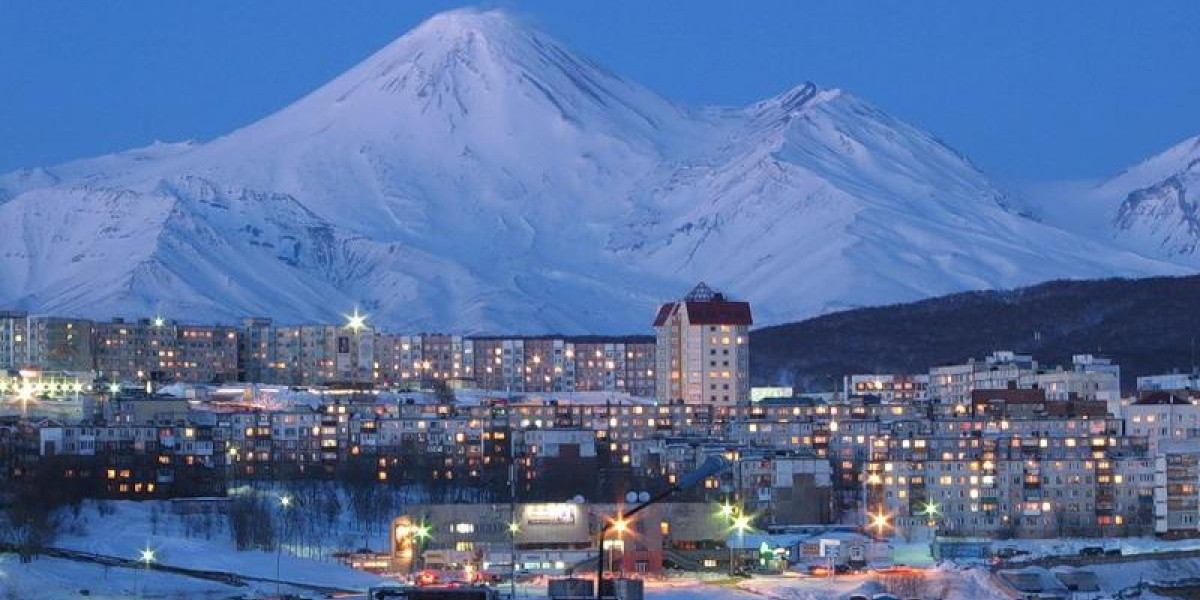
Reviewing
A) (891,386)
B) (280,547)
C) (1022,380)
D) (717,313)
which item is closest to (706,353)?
(717,313)

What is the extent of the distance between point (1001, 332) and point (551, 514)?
307ft

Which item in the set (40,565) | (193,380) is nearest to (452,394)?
(193,380)

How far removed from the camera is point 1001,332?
16512cm

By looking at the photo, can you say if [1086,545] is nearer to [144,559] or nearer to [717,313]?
[144,559]

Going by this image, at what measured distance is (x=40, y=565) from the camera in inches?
2534

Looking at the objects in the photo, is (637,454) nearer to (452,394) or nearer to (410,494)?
(410,494)

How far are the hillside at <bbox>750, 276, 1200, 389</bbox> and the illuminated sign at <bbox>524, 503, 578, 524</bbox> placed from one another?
67.6 m

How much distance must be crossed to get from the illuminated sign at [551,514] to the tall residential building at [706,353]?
40280 millimetres

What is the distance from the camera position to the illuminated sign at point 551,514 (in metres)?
74.1

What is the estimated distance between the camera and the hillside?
5935 inches

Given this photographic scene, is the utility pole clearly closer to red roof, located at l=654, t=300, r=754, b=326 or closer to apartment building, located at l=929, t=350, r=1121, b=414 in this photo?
apartment building, located at l=929, t=350, r=1121, b=414

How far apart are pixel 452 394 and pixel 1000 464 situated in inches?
1391

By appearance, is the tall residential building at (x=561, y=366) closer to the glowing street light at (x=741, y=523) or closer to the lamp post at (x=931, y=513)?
the lamp post at (x=931, y=513)

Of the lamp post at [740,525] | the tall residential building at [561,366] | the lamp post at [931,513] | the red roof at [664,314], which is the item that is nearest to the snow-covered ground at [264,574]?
the lamp post at [740,525]
